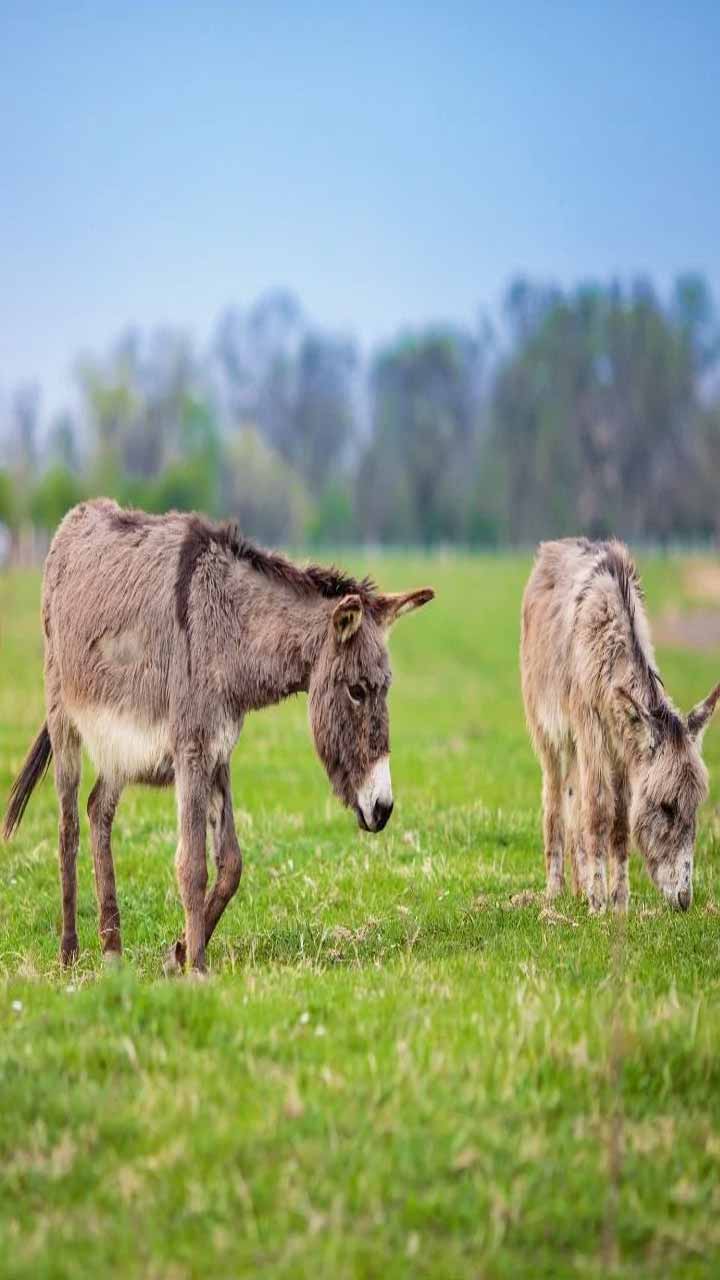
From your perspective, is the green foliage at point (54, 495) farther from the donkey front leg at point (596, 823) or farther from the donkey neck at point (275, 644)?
the donkey neck at point (275, 644)

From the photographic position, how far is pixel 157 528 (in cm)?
751

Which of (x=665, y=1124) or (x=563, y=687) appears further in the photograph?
(x=563, y=687)

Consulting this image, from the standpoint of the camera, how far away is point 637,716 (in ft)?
26.5

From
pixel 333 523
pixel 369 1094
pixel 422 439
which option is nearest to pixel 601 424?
pixel 422 439

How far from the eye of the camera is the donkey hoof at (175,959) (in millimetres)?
7045

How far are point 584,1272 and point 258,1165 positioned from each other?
105 cm

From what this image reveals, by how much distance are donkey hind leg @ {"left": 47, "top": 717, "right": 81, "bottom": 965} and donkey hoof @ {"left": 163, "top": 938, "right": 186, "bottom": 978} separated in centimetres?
72

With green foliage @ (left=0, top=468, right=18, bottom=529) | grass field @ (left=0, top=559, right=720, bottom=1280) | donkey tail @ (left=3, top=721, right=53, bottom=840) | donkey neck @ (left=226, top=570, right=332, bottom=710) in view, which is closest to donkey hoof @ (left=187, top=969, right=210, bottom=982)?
grass field @ (left=0, top=559, right=720, bottom=1280)

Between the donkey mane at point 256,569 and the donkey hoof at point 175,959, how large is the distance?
1.69 m

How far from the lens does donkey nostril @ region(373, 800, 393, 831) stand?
6.59 metres

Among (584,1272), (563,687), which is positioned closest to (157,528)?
(563,687)

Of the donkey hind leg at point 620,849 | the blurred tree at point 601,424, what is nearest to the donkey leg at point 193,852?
the donkey hind leg at point 620,849

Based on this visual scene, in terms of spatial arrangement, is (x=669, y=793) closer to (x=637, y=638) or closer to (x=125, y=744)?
(x=637, y=638)

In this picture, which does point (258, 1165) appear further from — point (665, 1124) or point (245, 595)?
point (245, 595)
